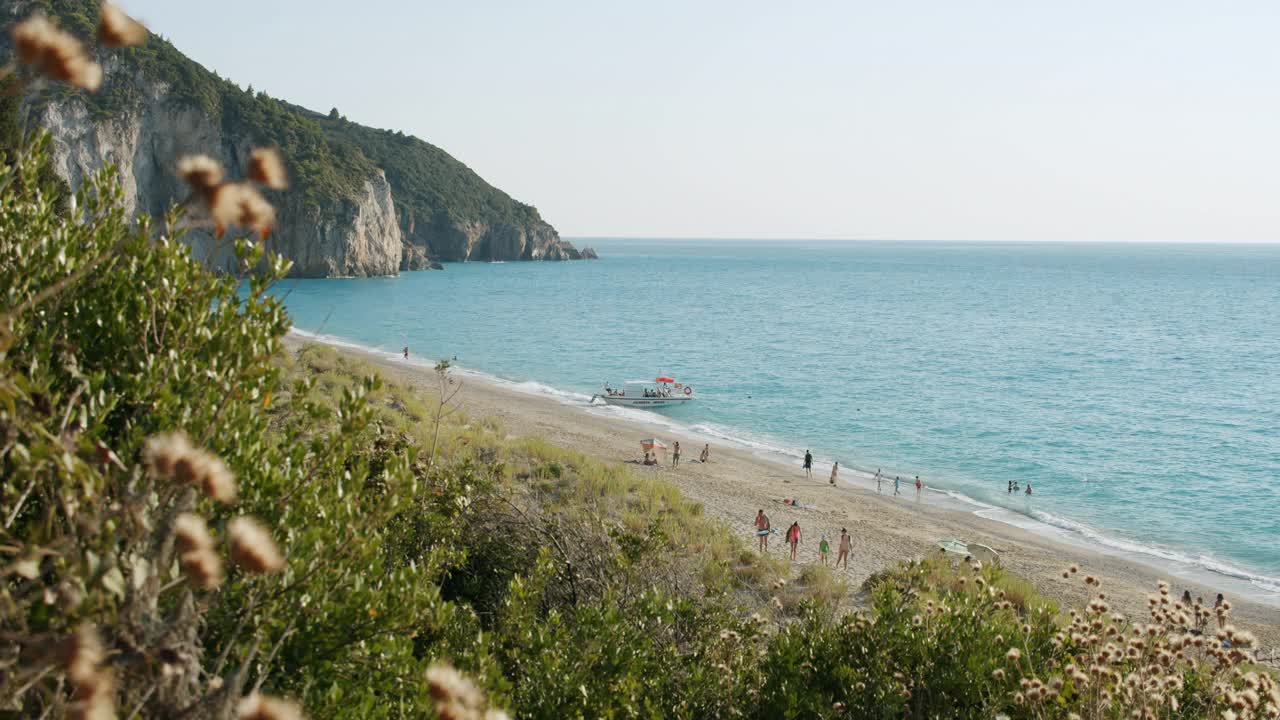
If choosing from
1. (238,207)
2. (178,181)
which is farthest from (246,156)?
(238,207)

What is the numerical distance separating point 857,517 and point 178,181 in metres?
60.0

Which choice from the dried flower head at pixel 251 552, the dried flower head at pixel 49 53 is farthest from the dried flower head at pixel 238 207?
the dried flower head at pixel 251 552

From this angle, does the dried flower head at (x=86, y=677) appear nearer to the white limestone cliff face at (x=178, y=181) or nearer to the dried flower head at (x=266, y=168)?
the dried flower head at (x=266, y=168)

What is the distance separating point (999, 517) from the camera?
1077 inches

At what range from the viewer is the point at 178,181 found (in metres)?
63.5

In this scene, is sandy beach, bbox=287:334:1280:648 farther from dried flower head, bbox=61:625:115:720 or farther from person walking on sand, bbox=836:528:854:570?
dried flower head, bbox=61:625:115:720

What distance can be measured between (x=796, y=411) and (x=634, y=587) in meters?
34.9

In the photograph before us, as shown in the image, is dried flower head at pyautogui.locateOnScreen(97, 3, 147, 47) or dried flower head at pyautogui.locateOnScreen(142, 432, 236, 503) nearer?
dried flower head at pyautogui.locateOnScreen(142, 432, 236, 503)

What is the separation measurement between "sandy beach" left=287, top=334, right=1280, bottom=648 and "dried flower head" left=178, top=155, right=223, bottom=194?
1722 cm

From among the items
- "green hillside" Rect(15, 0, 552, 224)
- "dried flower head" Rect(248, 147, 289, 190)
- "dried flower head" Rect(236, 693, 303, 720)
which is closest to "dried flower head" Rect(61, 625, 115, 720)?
"dried flower head" Rect(236, 693, 303, 720)

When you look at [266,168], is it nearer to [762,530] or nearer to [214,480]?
[214,480]

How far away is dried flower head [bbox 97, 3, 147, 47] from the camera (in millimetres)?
1829

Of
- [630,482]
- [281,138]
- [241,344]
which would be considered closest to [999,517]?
[630,482]

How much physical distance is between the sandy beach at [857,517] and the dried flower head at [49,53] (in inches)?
688
